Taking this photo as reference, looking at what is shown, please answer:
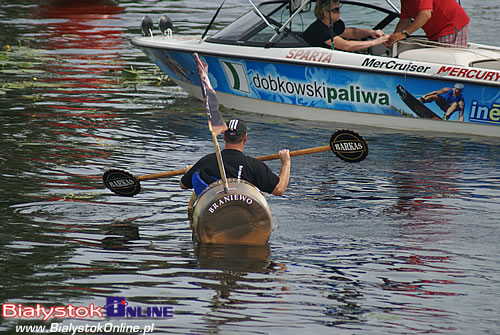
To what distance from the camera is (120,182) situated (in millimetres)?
8844

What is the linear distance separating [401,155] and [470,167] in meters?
1.00

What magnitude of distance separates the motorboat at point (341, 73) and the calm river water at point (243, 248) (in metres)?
0.27

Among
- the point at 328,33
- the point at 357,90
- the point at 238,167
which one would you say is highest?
the point at 328,33

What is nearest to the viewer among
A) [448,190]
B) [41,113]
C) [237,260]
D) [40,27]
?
[237,260]

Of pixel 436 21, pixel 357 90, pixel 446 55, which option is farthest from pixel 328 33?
pixel 446 55

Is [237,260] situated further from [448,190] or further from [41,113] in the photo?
[41,113]

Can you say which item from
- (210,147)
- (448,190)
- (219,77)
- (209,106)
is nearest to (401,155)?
(448,190)

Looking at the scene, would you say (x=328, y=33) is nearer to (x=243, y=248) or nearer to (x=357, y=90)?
(x=357, y=90)

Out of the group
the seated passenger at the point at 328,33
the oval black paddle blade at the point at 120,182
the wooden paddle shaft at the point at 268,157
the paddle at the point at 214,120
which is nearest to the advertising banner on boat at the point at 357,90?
the seated passenger at the point at 328,33

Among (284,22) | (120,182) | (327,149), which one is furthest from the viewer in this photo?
(284,22)

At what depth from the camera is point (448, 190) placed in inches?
377

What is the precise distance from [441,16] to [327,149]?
5074 millimetres

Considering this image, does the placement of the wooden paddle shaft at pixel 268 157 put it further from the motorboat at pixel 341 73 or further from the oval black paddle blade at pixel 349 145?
the motorboat at pixel 341 73

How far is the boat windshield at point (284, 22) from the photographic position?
42.1 feet
